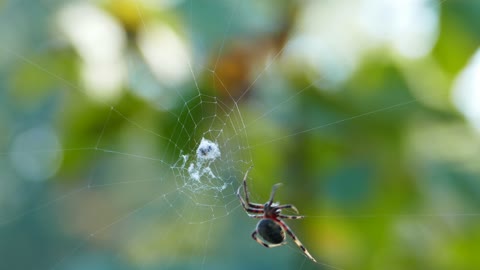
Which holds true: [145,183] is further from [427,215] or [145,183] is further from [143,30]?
[427,215]

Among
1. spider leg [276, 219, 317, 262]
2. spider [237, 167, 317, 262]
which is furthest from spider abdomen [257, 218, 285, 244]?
spider leg [276, 219, 317, 262]

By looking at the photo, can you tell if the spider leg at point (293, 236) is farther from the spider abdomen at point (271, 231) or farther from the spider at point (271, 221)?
the spider abdomen at point (271, 231)

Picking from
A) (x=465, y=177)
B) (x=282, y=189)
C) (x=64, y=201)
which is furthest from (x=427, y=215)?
(x=64, y=201)

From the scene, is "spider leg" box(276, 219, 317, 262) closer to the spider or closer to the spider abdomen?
the spider

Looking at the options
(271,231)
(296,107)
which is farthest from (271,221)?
(296,107)

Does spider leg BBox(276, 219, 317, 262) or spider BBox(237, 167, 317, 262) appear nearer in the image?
spider BBox(237, 167, 317, 262)

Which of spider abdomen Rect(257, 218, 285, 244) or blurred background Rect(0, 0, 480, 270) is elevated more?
blurred background Rect(0, 0, 480, 270)
